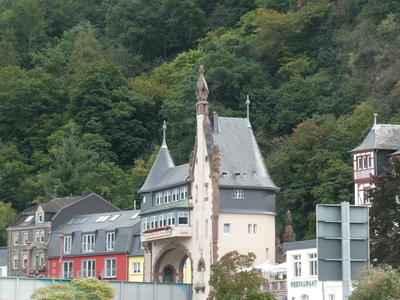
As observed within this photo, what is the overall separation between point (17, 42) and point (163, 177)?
79.3m

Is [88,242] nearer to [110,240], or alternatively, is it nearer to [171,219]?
[110,240]

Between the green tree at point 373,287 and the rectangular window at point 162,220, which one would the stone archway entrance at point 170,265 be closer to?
the rectangular window at point 162,220

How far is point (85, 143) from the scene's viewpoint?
449 ft

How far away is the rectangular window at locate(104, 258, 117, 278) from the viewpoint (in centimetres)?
10631

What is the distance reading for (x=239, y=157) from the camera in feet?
307

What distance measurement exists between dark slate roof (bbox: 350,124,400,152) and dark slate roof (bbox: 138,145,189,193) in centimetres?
1463

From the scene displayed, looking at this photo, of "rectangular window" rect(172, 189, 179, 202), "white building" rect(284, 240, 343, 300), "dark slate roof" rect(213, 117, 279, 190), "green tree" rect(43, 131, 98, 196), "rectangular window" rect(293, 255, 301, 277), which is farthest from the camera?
"green tree" rect(43, 131, 98, 196)

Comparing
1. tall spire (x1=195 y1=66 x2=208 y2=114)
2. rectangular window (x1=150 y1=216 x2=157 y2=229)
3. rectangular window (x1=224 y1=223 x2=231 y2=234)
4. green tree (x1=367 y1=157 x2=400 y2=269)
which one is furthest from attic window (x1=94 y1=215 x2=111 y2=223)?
green tree (x1=367 y1=157 x2=400 y2=269)

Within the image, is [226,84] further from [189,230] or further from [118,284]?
[118,284]

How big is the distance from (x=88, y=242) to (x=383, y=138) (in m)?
29.4

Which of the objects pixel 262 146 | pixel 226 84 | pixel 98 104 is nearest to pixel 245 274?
pixel 262 146

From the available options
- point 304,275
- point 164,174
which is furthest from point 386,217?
point 164,174

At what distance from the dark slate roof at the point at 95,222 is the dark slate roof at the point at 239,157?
53.6 feet

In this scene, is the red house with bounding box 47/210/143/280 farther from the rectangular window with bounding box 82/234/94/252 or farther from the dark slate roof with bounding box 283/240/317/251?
the dark slate roof with bounding box 283/240/317/251
